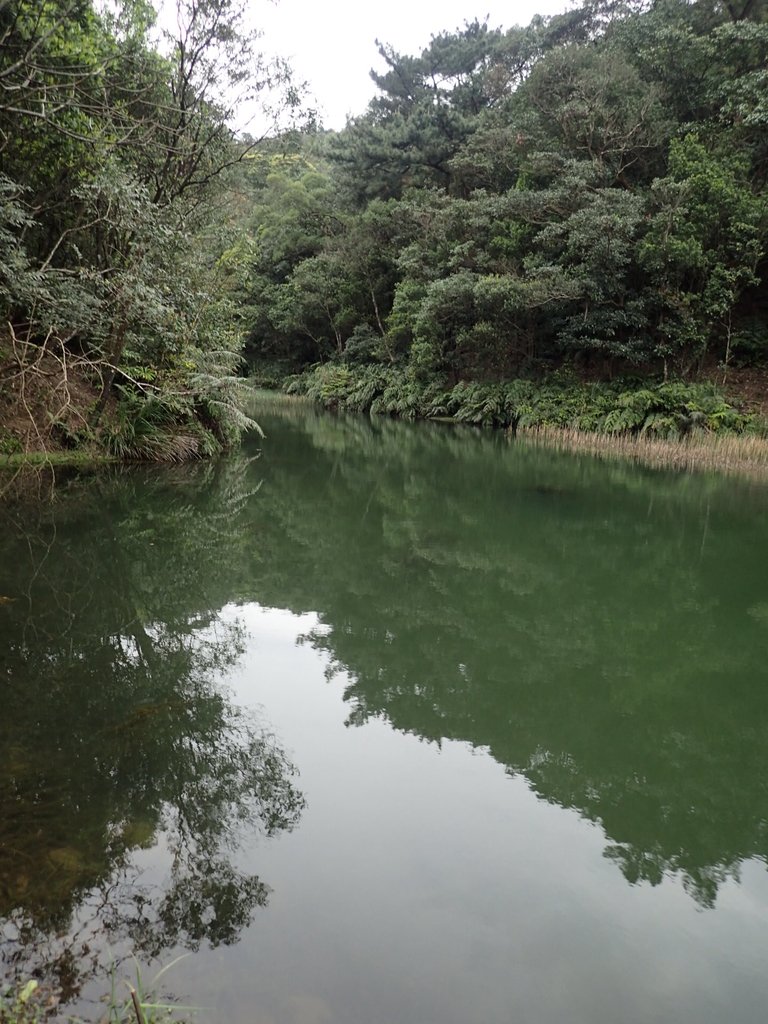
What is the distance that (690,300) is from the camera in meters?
18.1

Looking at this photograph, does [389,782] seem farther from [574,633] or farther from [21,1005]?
[574,633]

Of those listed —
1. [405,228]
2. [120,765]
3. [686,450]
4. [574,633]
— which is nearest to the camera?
[120,765]

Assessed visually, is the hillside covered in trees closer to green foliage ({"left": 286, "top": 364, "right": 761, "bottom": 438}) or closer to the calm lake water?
green foliage ({"left": 286, "top": 364, "right": 761, "bottom": 438})

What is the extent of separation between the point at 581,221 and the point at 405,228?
1048 cm

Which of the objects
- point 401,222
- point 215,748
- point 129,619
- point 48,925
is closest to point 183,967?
point 48,925

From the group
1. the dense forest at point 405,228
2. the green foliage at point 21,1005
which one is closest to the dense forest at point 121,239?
the dense forest at point 405,228

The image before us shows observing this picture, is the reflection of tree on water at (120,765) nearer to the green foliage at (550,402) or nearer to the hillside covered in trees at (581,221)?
the hillside covered in trees at (581,221)

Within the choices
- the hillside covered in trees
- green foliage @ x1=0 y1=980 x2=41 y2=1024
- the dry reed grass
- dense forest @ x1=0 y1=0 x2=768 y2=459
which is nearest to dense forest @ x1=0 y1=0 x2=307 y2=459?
dense forest @ x1=0 y1=0 x2=768 y2=459

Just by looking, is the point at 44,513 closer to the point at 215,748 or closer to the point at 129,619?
the point at 129,619

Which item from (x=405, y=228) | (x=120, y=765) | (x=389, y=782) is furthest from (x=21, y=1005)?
(x=405, y=228)

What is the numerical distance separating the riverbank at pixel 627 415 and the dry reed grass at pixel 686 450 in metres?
0.02

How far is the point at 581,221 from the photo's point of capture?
17.8 m

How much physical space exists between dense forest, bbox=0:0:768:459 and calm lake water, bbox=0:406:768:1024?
3.17 meters

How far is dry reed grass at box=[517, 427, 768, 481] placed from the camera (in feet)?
45.5
